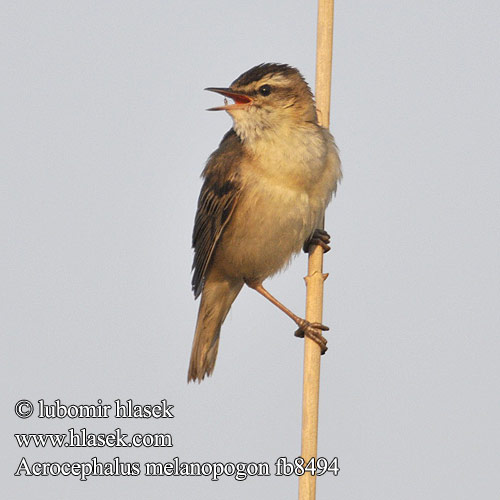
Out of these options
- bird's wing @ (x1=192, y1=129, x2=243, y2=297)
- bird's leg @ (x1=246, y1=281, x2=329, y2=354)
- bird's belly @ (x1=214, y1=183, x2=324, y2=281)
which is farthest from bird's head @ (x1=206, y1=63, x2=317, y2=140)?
bird's leg @ (x1=246, y1=281, x2=329, y2=354)

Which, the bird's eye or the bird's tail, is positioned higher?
the bird's eye

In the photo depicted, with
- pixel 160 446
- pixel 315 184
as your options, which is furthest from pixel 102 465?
pixel 315 184

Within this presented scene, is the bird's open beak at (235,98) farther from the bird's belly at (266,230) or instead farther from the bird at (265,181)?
the bird's belly at (266,230)

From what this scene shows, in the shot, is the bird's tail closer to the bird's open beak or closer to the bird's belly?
the bird's belly

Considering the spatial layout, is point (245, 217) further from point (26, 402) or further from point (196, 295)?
point (26, 402)

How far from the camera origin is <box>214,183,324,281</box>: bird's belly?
4.99 meters

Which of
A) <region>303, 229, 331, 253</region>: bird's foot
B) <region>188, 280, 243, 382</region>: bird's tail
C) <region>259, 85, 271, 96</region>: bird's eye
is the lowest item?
<region>188, 280, 243, 382</region>: bird's tail

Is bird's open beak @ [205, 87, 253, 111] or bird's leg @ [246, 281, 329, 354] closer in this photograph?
bird's leg @ [246, 281, 329, 354]

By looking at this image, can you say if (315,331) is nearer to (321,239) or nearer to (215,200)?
(321,239)

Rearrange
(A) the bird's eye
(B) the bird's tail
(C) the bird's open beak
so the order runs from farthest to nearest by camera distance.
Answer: (B) the bird's tail, (A) the bird's eye, (C) the bird's open beak

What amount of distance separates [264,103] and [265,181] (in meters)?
0.46

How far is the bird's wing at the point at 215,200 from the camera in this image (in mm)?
5117

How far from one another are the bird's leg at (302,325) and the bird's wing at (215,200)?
0.40 metres

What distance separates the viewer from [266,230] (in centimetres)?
513
